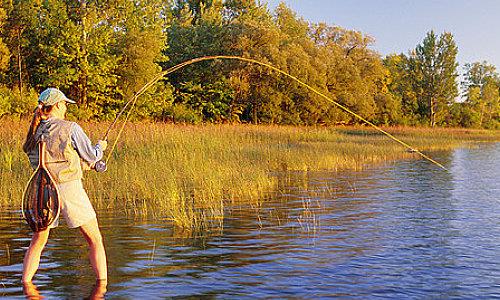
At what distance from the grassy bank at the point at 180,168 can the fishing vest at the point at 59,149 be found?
3786 millimetres

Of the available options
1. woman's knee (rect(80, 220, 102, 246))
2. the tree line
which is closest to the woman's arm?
woman's knee (rect(80, 220, 102, 246))

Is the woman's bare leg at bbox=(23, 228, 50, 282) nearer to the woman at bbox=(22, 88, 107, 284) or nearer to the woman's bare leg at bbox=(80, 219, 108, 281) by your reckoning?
the woman at bbox=(22, 88, 107, 284)

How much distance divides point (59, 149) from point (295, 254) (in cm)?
327

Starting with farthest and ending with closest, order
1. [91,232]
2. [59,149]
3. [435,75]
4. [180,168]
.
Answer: [435,75] → [180,168] → [91,232] → [59,149]

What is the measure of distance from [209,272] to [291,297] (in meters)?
1.22

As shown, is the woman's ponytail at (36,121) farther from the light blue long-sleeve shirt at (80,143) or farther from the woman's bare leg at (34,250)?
the woman's bare leg at (34,250)

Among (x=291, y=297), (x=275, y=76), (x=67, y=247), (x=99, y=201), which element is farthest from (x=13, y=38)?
(x=291, y=297)

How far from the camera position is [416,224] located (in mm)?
9781

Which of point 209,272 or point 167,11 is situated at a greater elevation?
point 167,11

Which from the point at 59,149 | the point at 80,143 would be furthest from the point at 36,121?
the point at 80,143

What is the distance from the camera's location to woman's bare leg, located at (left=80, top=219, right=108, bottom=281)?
555 cm

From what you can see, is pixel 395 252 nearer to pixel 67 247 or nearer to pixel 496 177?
pixel 67 247

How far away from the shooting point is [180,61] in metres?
47.0

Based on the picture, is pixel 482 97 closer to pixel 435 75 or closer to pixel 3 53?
pixel 435 75
